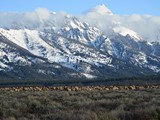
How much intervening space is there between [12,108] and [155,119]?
904 centimetres

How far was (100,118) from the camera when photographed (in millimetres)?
17172

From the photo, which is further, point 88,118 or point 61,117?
point 61,117

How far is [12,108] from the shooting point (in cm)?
2344

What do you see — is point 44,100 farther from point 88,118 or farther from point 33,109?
point 88,118

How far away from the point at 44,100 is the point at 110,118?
10994 mm

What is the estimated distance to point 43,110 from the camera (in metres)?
23.0

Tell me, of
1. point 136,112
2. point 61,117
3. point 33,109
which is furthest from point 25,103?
Answer: point 136,112

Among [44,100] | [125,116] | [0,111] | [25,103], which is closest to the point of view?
[125,116]

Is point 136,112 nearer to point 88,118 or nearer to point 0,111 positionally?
point 88,118

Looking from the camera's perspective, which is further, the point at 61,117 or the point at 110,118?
the point at 61,117

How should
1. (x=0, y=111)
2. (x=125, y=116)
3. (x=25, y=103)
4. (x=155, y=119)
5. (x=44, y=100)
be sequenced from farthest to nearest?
1. (x=44, y=100)
2. (x=25, y=103)
3. (x=0, y=111)
4. (x=125, y=116)
5. (x=155, y=119)

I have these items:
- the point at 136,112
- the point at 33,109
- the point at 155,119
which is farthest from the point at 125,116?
the point at 33,109

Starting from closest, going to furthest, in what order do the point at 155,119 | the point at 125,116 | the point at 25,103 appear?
the point at 155,119, the point at 125,116, the point at 25,103

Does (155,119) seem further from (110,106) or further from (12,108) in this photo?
(12,108)
